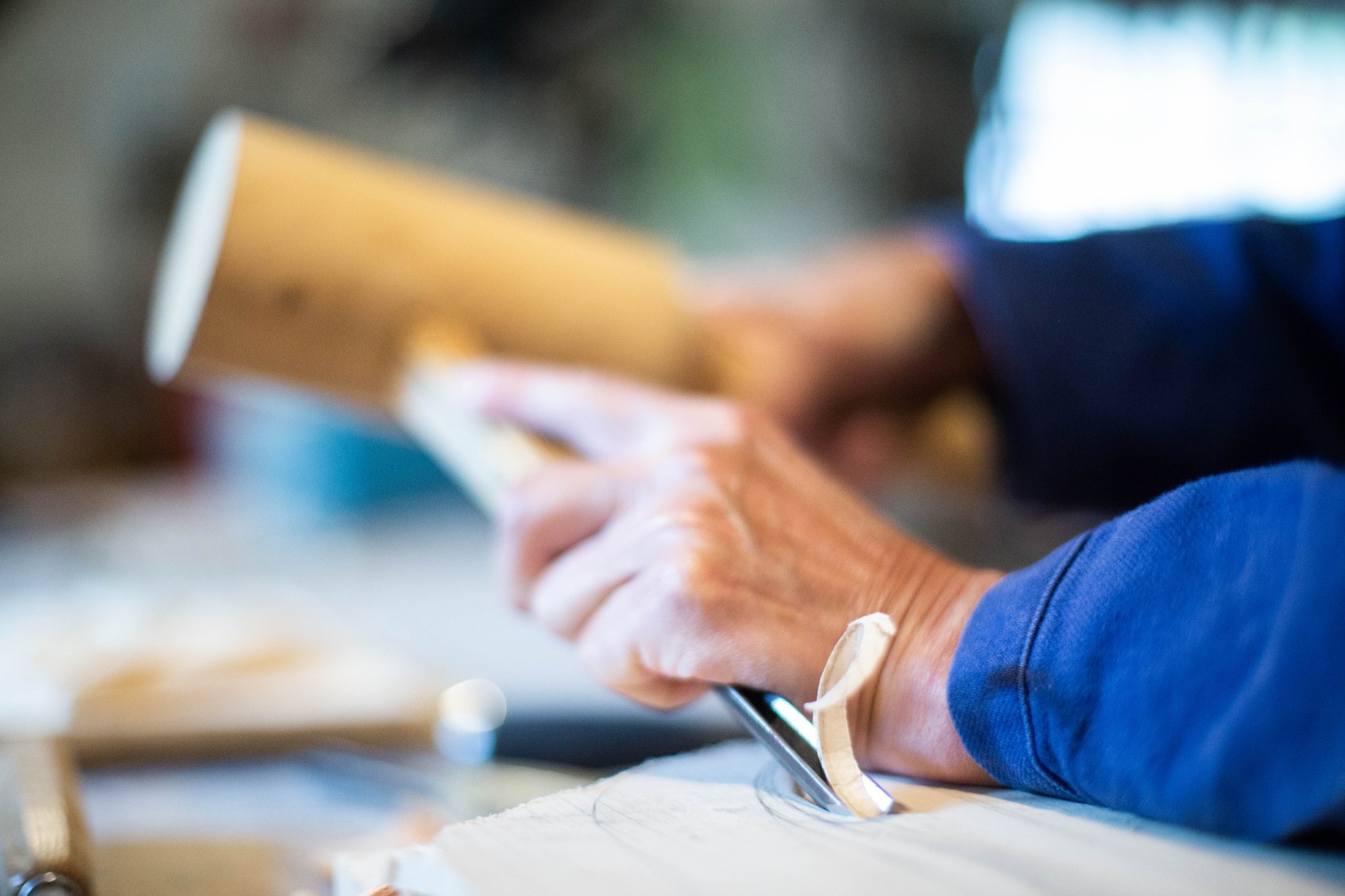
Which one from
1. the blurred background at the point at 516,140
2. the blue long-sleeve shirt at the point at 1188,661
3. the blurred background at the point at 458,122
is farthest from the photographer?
the blurred background at the point at 458,122

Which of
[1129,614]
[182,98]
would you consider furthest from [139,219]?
[1129,614]

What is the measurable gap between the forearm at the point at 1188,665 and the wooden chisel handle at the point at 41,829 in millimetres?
255

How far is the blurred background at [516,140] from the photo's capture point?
52.5 inches

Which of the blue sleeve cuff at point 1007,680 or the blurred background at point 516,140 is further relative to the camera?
the blurred background at point 516,140

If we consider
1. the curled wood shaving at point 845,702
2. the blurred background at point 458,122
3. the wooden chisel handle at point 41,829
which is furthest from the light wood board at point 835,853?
the blurred background at point 458,122

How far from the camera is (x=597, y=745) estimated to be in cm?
49

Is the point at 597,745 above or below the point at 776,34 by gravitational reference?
below

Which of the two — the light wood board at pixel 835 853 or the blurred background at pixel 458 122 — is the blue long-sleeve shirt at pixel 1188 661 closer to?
the light wood board at pixel 835 853

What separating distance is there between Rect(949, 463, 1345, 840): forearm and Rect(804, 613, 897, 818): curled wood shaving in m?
0.03

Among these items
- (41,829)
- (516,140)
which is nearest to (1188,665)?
(41,829)

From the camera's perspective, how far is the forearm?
0.20 m

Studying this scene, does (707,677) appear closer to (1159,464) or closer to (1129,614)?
(1129,614)

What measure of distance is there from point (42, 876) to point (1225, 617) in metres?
0.31

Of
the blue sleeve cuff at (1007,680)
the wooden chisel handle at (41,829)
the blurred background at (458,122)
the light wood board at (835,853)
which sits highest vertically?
the blurred background at (458,122)
